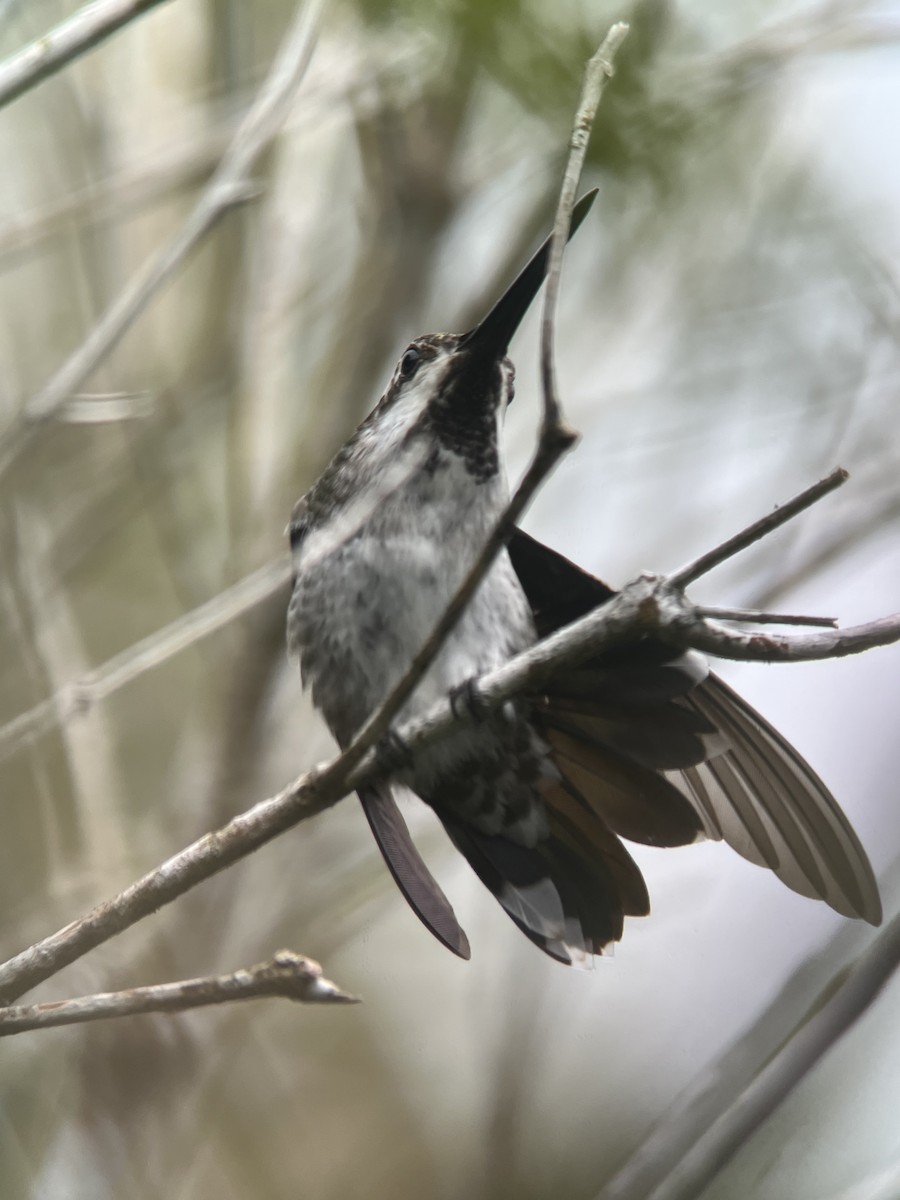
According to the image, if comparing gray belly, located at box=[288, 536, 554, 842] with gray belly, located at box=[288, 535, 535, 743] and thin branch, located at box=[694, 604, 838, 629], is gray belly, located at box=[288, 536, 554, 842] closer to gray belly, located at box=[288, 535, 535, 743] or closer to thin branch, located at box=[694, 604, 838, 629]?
gray belly, located at box=[288, 535, 535, 743]

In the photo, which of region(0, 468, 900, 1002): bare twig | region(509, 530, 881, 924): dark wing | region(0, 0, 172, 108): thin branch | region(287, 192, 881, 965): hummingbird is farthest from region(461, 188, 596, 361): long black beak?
region(0, 0, 172, 108): thin branch

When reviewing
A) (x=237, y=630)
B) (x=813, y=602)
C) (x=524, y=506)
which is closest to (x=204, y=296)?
(x=237, y=630)

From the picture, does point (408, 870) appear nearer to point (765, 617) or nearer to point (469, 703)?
point (469, 703)

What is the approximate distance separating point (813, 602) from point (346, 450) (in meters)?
0.61

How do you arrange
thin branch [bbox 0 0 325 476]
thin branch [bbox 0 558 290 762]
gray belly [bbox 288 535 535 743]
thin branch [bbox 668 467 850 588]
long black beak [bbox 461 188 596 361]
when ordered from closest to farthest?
thin branch [bbox 668 467 850 588] → long black beak [bbox 461 188 596 361] → gray belly [bbox 288 535 535 743] → thin branch [bbox 0 0 325 476] → thin branch [bbox 0 558 290 762]

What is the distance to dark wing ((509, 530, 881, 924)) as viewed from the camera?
1.07m

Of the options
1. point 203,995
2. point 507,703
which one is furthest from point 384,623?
point 203,995

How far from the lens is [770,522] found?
755 millimetres

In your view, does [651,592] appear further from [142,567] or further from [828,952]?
[142,567]

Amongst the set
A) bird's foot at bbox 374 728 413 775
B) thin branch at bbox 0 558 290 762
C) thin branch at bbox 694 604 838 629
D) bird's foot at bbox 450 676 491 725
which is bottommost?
thin branch at bbox 694 604 838 629

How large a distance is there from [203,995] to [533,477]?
46 cm

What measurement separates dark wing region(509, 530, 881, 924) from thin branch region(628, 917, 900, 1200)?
14 centimetres

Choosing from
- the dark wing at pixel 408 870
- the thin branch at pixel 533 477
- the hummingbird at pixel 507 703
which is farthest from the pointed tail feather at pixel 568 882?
the thin branch at pixel 533 477

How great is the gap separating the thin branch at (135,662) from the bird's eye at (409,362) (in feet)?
1.11
